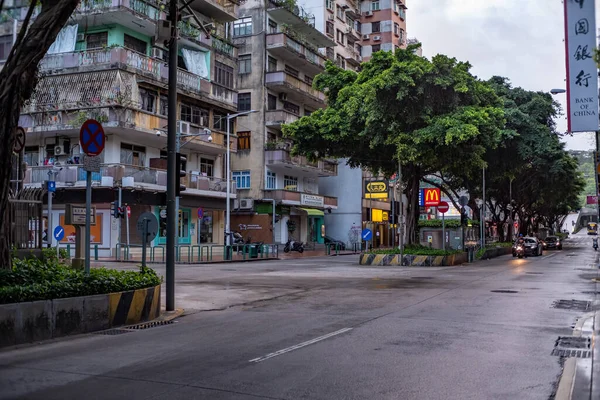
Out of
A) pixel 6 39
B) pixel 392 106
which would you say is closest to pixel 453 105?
pixel 392 106

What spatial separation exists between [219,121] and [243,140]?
25.1 feet

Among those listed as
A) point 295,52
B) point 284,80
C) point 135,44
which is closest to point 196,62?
point 135,44

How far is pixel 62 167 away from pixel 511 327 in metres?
30.4

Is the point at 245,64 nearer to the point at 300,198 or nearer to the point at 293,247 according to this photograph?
the point at 300,198

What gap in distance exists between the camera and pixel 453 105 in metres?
28.5

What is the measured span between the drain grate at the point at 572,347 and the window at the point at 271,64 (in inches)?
1711

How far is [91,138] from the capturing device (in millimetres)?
10445

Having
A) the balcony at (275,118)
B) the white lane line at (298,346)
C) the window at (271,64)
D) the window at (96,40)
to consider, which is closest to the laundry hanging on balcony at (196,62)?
the window at (96,40)

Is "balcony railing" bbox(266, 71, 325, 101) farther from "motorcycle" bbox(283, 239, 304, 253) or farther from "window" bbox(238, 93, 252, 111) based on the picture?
"motorcycle" bbox(283, 239, 304, 253)

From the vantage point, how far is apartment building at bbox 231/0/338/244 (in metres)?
49.2

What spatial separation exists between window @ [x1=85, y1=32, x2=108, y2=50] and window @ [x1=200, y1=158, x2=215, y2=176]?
10935 millimetres

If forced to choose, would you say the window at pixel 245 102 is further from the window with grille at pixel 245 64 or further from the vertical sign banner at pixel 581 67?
the vertical sign banner at pixel 581 67

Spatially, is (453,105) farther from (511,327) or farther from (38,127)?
(38,127)

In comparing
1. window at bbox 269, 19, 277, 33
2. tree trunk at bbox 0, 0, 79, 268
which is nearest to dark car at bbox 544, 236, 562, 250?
window at bbox 269, 19, 277, 33
